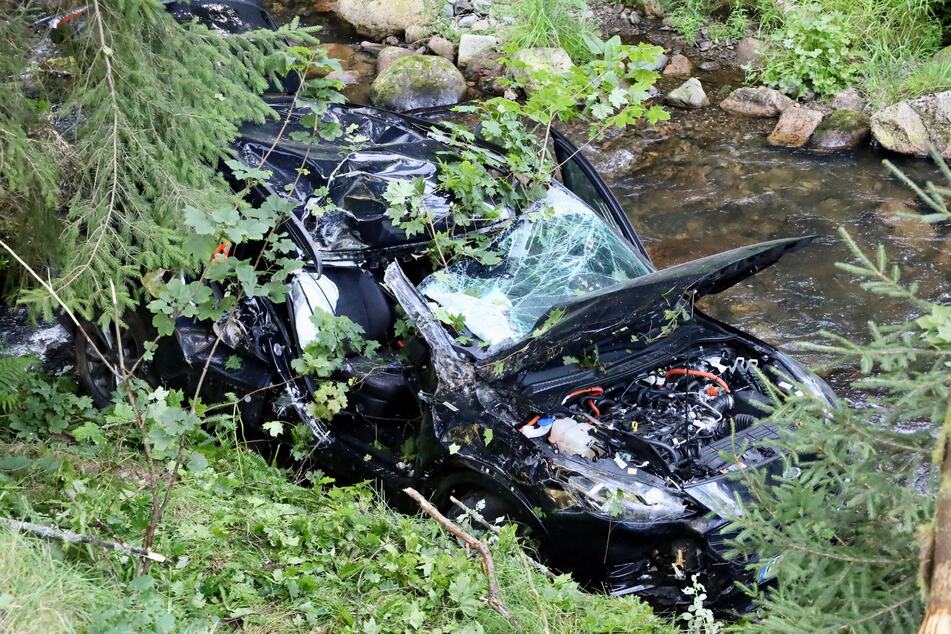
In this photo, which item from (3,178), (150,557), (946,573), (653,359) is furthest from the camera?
(653,359)

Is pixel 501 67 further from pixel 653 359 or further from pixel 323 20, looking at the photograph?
pixel 653 359

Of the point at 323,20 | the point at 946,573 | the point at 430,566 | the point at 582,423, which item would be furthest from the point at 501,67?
the point at 946,573

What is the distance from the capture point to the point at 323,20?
12.9 metres

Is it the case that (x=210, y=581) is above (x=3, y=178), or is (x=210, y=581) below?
below

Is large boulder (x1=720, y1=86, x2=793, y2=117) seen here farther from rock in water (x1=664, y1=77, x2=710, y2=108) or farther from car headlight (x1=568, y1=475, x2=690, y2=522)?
car headlight (x1=568, y1=475, x2=690, y2=522)

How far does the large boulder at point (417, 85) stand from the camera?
34.5 feet

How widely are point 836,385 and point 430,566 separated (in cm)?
419

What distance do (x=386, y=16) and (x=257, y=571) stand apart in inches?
402

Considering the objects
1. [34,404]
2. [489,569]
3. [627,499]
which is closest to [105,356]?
[34,404]

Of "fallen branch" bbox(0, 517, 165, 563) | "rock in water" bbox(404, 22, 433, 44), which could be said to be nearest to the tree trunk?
"fallen branch" bbox(0, 517, 165, 563)

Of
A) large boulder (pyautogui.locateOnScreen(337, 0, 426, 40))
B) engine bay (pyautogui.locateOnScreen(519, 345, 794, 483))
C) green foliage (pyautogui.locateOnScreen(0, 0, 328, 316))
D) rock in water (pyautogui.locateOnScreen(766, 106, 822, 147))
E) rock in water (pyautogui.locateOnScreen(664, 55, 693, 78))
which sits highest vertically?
green foliage (pyautogui.locateOnScreen(0, 0, 328, 316))

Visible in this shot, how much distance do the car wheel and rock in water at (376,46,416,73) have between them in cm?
698

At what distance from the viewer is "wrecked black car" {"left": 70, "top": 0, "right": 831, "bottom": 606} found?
3871 mm

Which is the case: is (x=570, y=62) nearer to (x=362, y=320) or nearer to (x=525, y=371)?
(x=362, y=320)
